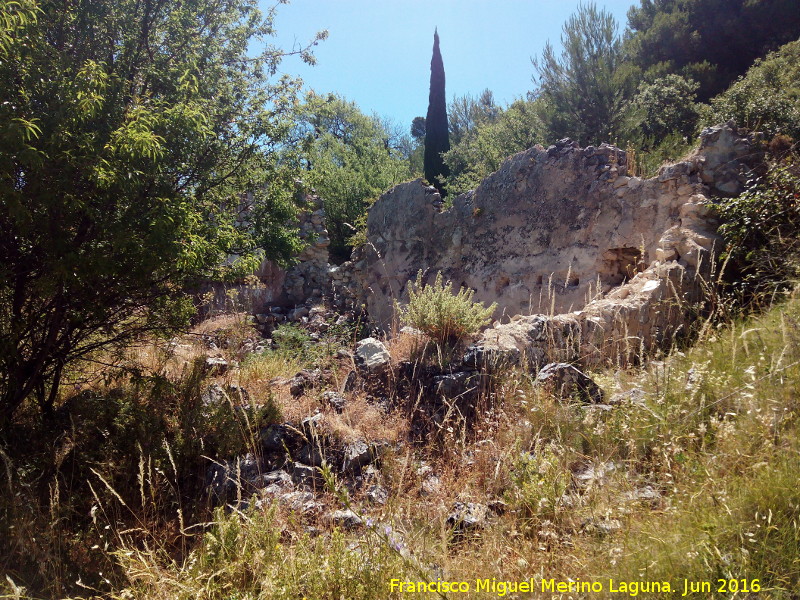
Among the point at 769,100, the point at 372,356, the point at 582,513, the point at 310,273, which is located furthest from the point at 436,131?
the point at 582,513

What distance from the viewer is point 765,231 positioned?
17.5 feet

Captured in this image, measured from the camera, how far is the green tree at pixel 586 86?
1277 centimetres

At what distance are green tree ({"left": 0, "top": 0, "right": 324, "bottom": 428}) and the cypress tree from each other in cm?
1442

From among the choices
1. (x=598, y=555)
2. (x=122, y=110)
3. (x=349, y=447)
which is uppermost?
(x=122, y=110)

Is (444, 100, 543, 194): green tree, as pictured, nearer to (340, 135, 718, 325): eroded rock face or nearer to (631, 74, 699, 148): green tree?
(631, 74, 699, 148): green tree

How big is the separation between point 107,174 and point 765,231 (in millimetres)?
5977

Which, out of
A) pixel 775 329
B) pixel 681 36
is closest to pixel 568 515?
pixel 775 329

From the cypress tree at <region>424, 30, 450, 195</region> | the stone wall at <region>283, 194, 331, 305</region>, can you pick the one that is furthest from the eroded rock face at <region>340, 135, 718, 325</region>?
the cypress tree at <region>424, 30, 450, 195</region>

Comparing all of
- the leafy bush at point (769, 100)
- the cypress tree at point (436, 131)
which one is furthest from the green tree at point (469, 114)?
the leafy bush at point (769, 100)

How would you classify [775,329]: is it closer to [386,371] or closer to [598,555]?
[598,555]

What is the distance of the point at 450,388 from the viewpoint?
15.6ft

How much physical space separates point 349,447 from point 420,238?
6186 mm

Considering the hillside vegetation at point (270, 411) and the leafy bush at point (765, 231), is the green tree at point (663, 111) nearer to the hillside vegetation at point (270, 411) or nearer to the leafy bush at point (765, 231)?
the hillside vegetation at point (270, 411)

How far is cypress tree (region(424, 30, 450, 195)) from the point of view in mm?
19625
